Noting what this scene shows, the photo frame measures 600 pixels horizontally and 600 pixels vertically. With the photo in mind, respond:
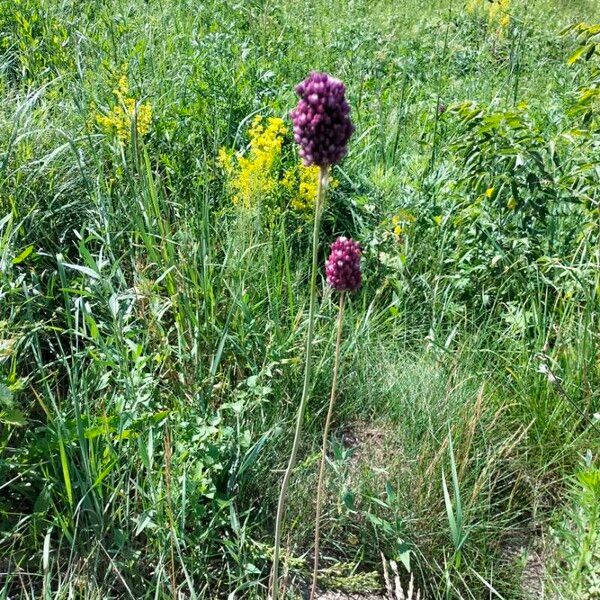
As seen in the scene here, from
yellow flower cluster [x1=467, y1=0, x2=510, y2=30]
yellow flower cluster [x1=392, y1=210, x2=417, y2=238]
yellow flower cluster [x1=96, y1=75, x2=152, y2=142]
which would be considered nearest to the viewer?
yellow flower cluster [x1=96, y1=75, x2=152, y2=142]

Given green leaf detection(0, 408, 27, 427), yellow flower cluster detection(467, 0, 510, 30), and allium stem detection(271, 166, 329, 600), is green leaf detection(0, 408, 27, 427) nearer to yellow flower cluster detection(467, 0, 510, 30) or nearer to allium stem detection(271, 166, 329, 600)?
allium stem detection(271, 166, 329, 600)

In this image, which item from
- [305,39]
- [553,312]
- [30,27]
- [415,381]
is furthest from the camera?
[305,39]

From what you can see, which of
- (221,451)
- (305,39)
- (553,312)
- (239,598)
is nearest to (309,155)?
(221,451)

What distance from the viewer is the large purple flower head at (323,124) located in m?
1.39

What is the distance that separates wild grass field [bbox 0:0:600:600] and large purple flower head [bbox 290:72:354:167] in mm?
565

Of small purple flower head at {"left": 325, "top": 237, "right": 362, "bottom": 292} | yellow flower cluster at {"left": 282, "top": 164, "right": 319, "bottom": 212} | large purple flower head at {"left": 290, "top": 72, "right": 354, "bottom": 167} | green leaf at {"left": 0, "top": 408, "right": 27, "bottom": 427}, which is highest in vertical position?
large purple flower head at {"left": 290, "top": 72, "right": 354, "bottom": 167}

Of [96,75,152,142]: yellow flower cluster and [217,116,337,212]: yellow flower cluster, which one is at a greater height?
[96,75,152,142]: yellow flower cluster

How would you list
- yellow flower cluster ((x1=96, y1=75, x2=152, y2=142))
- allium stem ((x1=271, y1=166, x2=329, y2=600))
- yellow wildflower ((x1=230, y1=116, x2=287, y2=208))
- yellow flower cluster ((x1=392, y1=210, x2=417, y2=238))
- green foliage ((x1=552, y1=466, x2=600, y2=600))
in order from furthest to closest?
yellow flower cluster ((x1=392, y1=210, x2=417, y2=238)) → yellow flower cluster ((x1=96, y1=75, x2=152, y2=142)) → yellow wildflower ((x1=230, y1=116, x2=287, y2=208)) → green foliage ((x1=552, y1=466, x2=600, y2=600)) → allium stem ((x1=271, y1=166, x2=329, y2=600))

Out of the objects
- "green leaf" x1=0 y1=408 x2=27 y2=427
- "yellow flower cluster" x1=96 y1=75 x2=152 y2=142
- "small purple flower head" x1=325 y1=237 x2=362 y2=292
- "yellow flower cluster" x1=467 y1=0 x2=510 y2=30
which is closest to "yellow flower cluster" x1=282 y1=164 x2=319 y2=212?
"yellow flower cluster" x1=96 y1=75 x2=152 y2=142

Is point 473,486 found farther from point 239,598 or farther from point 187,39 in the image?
point 187,39

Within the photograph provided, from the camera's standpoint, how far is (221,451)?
217 cm

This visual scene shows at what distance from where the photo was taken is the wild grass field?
80.7 inches

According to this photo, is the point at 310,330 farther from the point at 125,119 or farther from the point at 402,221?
the point at 125,119

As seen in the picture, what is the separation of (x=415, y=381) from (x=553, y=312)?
69 cm
